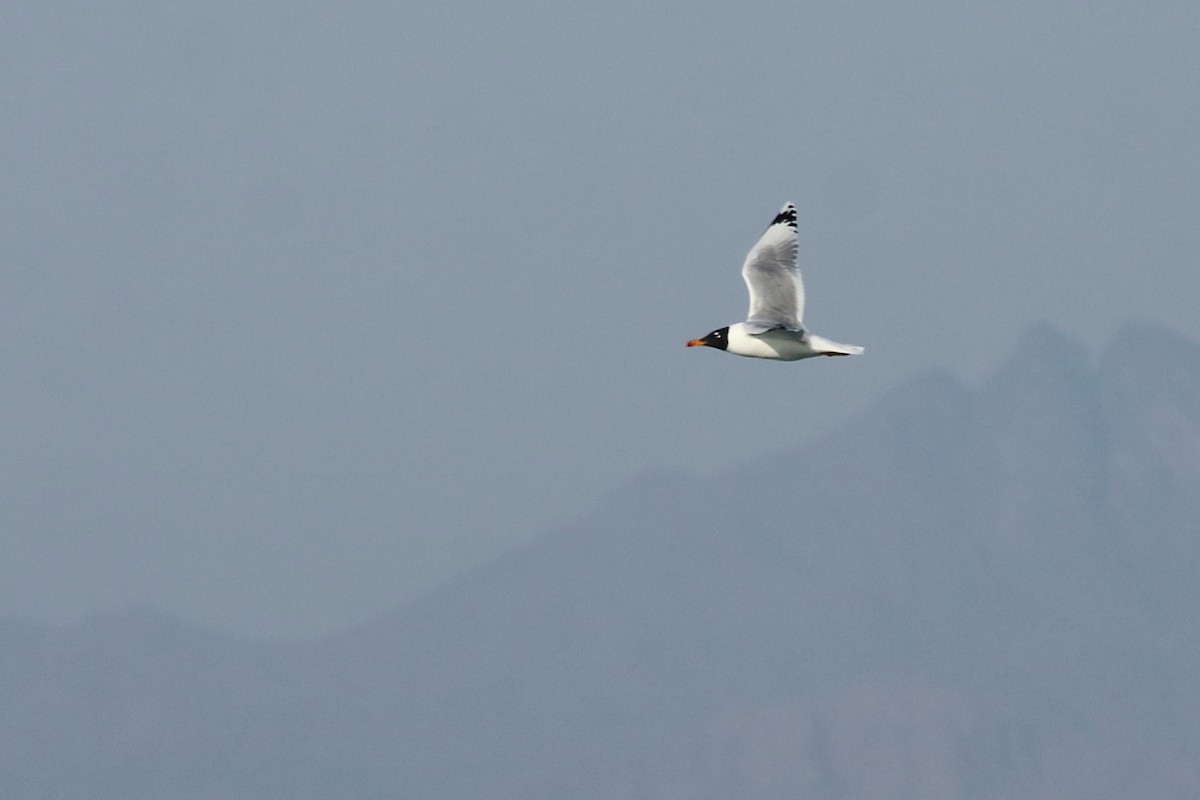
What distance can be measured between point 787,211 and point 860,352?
5510 millimetres

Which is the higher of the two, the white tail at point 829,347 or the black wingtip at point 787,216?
the black wingtip at point 787,216

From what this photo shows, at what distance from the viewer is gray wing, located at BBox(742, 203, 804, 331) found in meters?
51.9

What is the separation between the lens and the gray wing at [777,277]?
170ft

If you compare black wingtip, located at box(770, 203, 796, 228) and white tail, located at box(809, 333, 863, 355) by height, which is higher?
black wingtip, located at box(770, 203, 796, 228)

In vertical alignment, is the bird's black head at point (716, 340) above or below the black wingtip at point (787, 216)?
below

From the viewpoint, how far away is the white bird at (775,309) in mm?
51344

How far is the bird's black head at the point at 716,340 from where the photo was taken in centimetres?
5278

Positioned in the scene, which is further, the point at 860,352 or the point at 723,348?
the point at 723,348

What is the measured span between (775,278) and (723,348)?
2.16 m

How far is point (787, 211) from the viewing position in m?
53.3

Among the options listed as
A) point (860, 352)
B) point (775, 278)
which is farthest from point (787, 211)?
point (860, 352)

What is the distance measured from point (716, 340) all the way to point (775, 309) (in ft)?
5.71

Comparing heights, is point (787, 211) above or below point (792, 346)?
above

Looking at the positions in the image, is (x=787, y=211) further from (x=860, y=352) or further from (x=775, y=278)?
(x=860, y=352)
